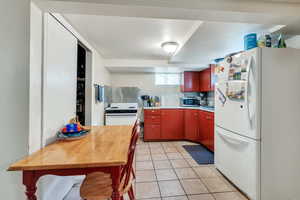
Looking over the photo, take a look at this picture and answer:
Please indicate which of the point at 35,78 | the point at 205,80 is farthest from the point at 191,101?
the point at 35,78

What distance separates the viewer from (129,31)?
6.82 ft

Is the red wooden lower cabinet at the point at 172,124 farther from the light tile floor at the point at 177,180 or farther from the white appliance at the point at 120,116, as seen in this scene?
the light tile floor at the point at 177,180

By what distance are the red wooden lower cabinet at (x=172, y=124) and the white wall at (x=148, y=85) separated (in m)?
0.73

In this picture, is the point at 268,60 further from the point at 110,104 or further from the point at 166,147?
the point at 110,104

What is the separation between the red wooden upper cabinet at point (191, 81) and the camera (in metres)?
4.18

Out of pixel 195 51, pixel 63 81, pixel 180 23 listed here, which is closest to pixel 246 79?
pixel 180 23

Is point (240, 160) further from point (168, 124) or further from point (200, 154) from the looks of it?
point (168, 124)

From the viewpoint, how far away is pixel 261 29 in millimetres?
1750

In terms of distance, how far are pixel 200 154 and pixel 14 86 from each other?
9.88 ft

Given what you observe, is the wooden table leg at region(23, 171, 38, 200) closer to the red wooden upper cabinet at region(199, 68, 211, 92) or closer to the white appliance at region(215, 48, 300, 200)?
the white appliance at region(215, 48, 300, 200)

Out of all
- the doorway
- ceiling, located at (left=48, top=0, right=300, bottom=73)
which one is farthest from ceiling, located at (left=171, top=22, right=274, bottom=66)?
the doorway

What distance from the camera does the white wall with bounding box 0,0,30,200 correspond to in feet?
3.74

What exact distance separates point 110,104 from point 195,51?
2675 mm

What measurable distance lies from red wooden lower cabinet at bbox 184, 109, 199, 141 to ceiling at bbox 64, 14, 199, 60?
1.77 meters
